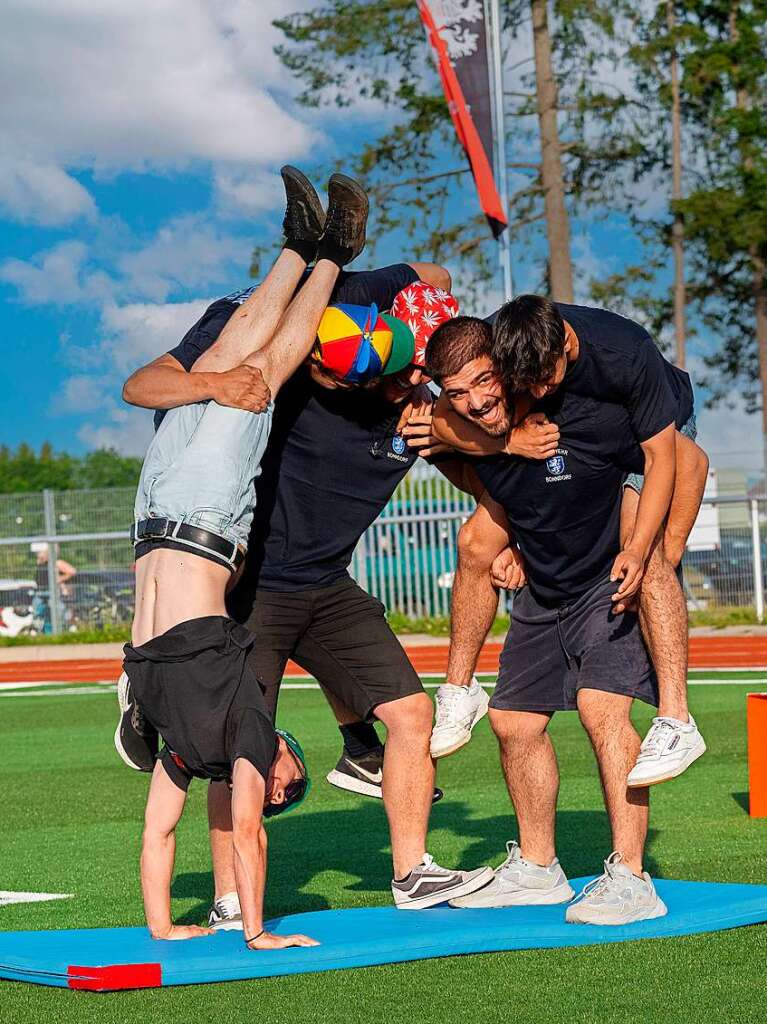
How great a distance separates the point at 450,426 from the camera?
5.36 meters

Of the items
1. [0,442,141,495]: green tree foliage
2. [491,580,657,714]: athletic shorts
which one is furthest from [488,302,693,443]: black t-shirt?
[0,442,141,495]: green tree foliage

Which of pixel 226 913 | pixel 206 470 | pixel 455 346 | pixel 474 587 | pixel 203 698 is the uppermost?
pixel 455 346

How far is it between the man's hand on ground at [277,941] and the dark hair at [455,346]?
1956mm

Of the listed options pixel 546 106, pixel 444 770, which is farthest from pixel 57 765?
pixel 546 106

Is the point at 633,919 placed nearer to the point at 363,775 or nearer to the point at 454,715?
the point at 454,715

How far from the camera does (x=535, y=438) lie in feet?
17.0

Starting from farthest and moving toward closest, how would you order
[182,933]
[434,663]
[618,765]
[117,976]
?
[434,663], [618,765], [182,933], [117,976]

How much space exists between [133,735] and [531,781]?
1.58 metres

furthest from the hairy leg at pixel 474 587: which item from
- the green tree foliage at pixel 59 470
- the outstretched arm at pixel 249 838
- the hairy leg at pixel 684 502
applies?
the green tree foliage at pixel 59 470

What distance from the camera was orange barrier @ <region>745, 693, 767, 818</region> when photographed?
7215 mm

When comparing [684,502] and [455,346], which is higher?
[455,346]

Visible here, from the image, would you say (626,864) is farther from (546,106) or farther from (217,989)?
(546,106)

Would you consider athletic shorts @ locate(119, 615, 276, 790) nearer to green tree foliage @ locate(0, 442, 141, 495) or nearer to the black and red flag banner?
the black and red flag banner

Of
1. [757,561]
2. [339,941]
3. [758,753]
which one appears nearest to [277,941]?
Result: [339,941]
